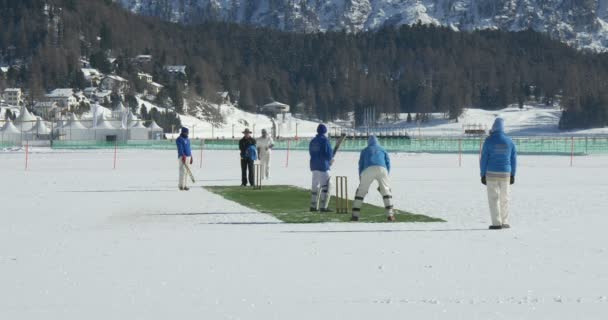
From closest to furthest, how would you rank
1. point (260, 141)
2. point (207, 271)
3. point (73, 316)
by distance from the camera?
1. point (73, 316)
2. point (207, 271)
3. point (260, 141)

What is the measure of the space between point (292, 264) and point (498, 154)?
583 centimetres

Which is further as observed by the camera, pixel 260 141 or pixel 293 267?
pixel 260 141

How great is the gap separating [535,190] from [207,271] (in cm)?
1791

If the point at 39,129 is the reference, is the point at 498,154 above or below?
above

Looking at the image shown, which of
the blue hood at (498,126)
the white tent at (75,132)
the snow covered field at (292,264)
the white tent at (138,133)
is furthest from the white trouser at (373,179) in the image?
the white tent at (138,133)

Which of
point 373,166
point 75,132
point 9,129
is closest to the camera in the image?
point 373,166

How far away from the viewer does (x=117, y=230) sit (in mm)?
18141

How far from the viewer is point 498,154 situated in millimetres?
18312

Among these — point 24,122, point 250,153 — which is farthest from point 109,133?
point 250,153

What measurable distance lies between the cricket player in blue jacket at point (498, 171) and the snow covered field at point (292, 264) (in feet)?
1.32

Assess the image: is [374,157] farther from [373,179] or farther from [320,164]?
[320,164]

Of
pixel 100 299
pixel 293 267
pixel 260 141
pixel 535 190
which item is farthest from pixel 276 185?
pixel 100 299

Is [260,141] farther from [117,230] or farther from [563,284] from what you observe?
[563,284]

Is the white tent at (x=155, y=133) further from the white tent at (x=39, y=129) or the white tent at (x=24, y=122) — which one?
the white tent at (x=24, y=122)
